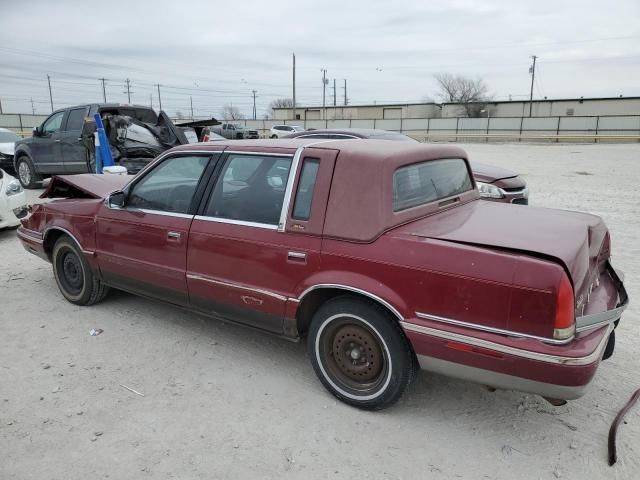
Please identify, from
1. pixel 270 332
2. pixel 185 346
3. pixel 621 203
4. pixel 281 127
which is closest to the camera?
pixel 270 332

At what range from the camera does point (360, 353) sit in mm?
3098

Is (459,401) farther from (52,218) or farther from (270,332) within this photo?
(52,218)

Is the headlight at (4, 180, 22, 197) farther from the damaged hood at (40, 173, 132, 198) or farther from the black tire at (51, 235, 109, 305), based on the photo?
the black tire at (51, 235, 109, 305)

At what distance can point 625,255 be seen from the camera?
6.09 metres

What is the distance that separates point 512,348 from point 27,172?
1281 centimetres

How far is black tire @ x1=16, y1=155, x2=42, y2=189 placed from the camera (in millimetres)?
11906

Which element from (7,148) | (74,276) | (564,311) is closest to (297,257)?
(564,311)

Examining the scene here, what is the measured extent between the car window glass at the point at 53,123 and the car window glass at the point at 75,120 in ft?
1.42

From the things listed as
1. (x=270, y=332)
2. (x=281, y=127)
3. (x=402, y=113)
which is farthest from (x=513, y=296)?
(x=402, y=113)

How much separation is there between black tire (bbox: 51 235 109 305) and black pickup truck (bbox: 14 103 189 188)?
548 centimetres

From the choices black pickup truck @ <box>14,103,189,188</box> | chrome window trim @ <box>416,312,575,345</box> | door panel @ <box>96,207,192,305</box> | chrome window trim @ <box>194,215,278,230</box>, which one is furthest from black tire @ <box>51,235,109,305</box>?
black pickup truck @ <box>14,103,189,188</box>

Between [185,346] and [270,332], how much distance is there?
3.01 feet

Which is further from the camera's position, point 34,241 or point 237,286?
point 34,241

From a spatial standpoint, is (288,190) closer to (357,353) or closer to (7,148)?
(357,353)
